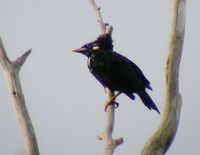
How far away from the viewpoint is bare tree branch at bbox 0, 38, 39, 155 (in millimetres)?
3283

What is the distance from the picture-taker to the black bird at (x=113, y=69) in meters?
4.05

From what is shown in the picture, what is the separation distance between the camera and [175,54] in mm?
3229

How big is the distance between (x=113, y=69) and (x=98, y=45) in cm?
30

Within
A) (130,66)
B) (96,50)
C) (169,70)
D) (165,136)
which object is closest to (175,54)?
(169,70)

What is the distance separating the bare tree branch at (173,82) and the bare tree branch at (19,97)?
3.10 feet

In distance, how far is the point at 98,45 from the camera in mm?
4188

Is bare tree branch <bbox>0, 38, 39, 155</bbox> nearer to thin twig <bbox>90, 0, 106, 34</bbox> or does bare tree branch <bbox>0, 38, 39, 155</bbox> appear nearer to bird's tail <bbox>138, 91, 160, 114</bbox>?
thin twig <bbox>90, 0, 106, 34</bbox>

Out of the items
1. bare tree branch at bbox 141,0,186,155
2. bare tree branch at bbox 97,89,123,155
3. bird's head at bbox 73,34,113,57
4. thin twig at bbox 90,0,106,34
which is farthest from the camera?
bird's head at bbox 73,34,113,57

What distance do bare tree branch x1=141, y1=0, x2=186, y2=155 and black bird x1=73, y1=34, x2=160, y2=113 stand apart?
675mm

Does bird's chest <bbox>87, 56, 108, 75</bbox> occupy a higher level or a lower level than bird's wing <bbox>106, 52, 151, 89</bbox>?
higher

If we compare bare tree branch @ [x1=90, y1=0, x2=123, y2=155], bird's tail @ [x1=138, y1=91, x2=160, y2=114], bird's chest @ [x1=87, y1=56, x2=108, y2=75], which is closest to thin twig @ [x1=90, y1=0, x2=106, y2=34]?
bare tree branch @ [x1=90, y1=0, x2=123, y2=155]

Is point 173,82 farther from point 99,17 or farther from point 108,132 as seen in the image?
point 99,17

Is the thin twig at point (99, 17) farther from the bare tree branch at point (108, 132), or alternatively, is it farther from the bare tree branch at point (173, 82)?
the bare tree branch at point (173, 82)

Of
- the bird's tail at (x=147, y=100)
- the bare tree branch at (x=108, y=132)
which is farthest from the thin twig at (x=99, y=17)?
the bird's tail at (x=147, y=100)
